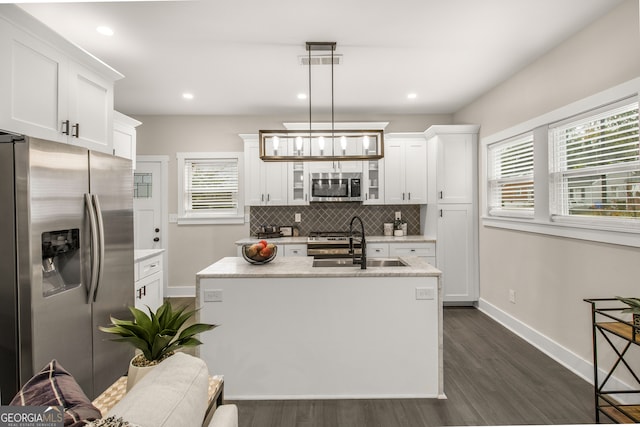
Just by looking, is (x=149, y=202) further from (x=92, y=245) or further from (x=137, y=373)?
(x=137, y=373)

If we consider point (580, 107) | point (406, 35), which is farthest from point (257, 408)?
point (580, 107)

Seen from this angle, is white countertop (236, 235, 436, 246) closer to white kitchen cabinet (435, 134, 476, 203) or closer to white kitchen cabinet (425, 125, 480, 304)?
white kitchen cabinet (425, 125, 480, 304)

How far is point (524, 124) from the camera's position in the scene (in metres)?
3.55

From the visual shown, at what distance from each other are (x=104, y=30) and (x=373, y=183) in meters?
3.51

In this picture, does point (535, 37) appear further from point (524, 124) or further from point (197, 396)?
point (197, 396)

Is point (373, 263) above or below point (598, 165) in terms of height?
below

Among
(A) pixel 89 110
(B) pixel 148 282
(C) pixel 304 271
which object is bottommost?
(B) pixel 148 282

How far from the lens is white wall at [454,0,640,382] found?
2.43m

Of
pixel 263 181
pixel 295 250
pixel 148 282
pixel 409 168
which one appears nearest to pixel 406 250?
pixel 409 168

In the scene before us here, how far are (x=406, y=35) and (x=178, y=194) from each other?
3871mm

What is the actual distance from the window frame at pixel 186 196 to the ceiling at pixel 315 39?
978 millimetres

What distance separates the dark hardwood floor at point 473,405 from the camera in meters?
2.26

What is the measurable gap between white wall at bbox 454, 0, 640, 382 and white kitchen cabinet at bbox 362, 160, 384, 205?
1.45m

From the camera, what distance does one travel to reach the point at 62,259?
203 cm
